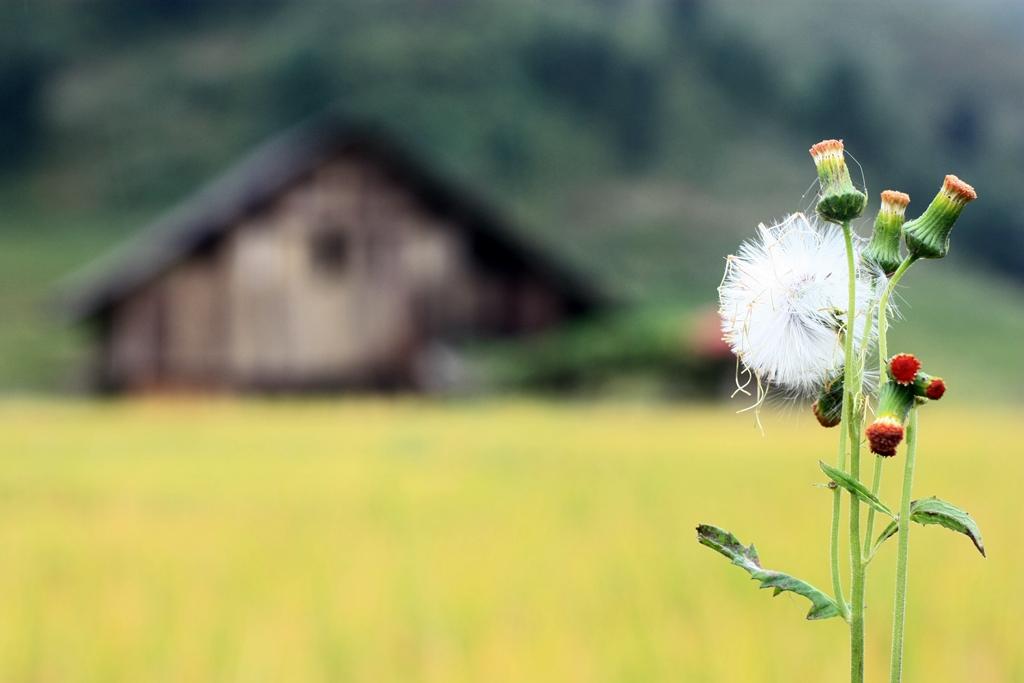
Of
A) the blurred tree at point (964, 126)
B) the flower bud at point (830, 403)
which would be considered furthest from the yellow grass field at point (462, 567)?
the blurred tree at point (964, 126)

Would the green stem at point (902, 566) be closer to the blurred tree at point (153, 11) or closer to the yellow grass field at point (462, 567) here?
the yellow grass field at point (462, 567)

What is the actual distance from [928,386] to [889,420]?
0.15ft

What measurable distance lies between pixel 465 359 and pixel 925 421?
348 inches

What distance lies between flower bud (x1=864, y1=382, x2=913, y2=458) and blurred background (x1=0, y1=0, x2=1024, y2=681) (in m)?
0.06

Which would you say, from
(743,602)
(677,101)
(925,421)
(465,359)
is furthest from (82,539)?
(677,101)

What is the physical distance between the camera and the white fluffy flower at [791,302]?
769 mm

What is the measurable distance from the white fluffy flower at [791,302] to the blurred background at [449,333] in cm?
6

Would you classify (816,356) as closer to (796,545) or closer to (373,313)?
(796,545)

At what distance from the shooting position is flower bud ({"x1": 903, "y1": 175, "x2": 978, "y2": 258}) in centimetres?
74

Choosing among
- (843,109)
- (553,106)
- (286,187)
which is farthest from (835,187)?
(553,106)

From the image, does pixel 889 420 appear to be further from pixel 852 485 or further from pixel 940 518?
pixel 940 518

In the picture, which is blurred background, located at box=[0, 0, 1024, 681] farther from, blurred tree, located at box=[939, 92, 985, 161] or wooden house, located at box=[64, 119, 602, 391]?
blurred tree, located at box=[939, 92, 985, 161]

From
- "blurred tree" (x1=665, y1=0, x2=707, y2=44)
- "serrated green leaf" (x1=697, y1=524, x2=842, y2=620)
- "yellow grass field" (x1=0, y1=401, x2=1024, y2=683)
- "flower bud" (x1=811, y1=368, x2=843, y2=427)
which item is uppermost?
"blurred tree" (x1=665, y1=0, x2=707, y2=44)

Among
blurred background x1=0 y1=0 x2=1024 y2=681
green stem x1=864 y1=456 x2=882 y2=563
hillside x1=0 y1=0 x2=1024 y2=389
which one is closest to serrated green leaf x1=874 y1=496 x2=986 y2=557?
green stem x1=864 y1=456 x2=882 y2=563
